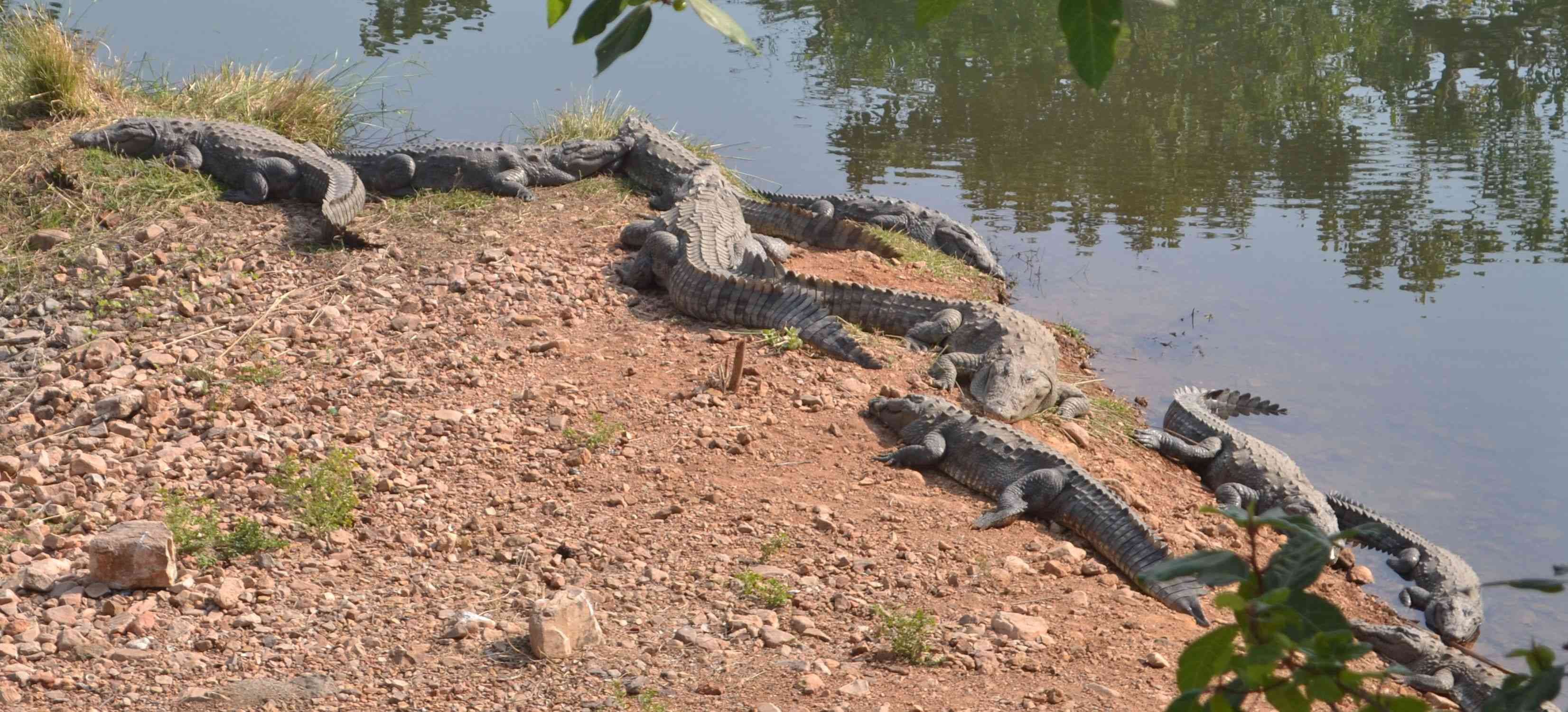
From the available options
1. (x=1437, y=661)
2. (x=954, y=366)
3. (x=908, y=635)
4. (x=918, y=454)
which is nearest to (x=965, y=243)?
(x=954, y=366)

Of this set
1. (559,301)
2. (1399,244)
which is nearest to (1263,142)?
(1399,244)

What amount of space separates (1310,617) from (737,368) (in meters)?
4.70

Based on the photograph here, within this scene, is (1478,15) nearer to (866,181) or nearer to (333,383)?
(866,181)

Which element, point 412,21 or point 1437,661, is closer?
point 1437,661

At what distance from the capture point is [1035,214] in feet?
35.6

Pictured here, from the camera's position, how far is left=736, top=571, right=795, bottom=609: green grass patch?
13.9 feet

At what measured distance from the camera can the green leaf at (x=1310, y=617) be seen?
4.47 feet

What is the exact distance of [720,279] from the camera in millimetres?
7168

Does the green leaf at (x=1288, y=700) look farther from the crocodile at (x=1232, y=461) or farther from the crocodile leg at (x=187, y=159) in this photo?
the crocodile leg at (x=187, y=159)

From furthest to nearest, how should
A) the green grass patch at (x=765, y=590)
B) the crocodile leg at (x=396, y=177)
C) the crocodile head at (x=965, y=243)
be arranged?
the crocodile head at (x=965, y=243) → the crocodile leg at (x=396, y=177) → the green grass patch at (x=765, y=590)

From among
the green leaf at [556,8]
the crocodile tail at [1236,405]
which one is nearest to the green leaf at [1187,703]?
the green leaf at [556,8]

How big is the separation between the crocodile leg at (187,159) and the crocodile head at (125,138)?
0.17m

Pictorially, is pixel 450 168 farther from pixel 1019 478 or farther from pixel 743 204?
pixel 1019 478

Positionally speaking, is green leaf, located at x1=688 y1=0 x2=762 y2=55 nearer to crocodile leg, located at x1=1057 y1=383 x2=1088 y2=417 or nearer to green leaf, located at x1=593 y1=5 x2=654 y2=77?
green leaf, located at x1=593 y1=5 x2=654 y2=77
